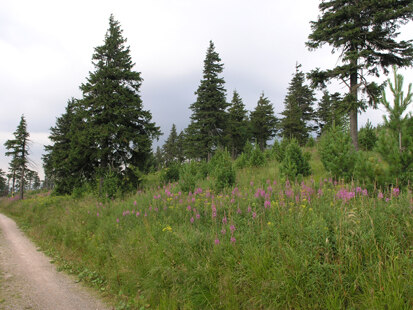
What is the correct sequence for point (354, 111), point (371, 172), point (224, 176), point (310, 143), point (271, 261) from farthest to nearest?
point (310, 143)
point (354, 111)
point (224, 176)
point (371, 172)
point (271, 261)

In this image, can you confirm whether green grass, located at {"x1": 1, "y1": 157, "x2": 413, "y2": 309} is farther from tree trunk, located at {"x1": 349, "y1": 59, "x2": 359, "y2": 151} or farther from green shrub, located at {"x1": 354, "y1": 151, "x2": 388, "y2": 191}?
tree trunk, located at {"x1": 349, "y1": 59, "x2": 359, "y2": 151}

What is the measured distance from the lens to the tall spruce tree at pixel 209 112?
26.8 metres

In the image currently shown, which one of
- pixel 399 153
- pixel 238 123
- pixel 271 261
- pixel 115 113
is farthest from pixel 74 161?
pixel 238 123

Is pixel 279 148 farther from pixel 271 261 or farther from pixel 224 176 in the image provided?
pixel 271 261

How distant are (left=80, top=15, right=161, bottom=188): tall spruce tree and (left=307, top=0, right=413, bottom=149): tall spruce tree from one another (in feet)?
42.4

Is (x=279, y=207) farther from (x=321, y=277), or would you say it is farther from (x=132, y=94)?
(x=132, y=94)

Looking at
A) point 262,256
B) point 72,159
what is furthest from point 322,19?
point 72,159

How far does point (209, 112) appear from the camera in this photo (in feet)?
87.1

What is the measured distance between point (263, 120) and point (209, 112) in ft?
48.0

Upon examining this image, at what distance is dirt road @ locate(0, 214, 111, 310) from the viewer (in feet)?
12.6

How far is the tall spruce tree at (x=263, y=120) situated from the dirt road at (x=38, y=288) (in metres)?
35.4

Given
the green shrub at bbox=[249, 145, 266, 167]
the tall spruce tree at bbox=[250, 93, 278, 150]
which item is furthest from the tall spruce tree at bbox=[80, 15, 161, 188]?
the tall spruce tree at bbox=[250, 93, 278, 150]

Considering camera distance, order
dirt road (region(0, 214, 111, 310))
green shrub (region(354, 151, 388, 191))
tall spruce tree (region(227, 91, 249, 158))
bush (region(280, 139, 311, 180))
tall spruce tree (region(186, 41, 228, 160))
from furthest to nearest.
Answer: tall spruce tree (region(227, 91, 249, 158)), tall spruce tree (region(186, 41, 228, 160)), bush (region(280, 139, 311, 180)), green shrub (region(354, 151, 388, 191)), dirt road (region(0, 214, 111, 310))

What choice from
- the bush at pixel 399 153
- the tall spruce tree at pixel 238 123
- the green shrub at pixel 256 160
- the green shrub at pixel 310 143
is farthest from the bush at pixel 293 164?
the tall spruce tree at pixel 238 123
